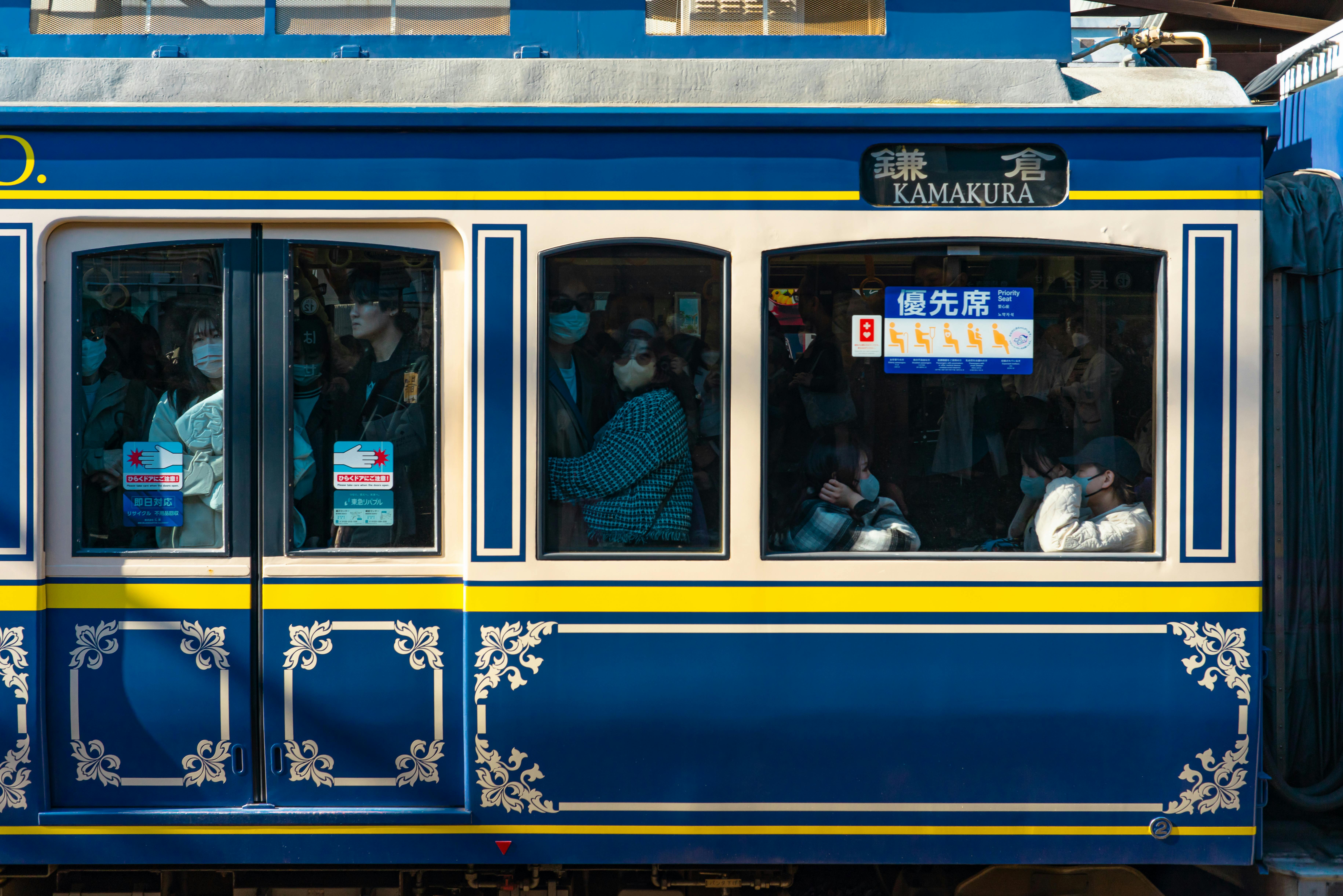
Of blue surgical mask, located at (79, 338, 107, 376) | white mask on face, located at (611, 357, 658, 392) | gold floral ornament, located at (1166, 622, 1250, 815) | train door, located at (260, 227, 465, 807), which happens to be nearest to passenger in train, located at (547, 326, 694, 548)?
white mask on face, located at (611, 357, 658, 392)

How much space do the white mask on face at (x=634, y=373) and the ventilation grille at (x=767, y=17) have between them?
3.84 ft

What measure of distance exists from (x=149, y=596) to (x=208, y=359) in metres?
0.78

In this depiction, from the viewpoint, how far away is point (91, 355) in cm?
300

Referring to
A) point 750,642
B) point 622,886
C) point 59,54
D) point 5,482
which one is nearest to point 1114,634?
point 750,642

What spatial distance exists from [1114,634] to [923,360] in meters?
1.05

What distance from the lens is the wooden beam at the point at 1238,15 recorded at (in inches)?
215

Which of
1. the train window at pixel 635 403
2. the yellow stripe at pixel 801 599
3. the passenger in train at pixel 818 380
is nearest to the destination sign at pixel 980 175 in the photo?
the passenger in train at pixel 818 380

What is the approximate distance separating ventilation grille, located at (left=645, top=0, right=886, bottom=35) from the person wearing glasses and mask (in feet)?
3.23

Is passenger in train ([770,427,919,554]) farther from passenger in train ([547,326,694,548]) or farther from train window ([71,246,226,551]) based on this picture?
train window ([71,246,226,551])

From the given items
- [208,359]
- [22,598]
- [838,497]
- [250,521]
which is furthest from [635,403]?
[22,598]

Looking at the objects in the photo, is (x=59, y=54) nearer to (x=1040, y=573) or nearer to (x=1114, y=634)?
(x=1040, y=573)

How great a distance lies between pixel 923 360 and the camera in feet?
9.73

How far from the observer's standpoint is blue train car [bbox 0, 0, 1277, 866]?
9.61 ft

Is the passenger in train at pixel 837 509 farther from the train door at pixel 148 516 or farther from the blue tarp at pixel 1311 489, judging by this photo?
the train door at pixel 148 516
